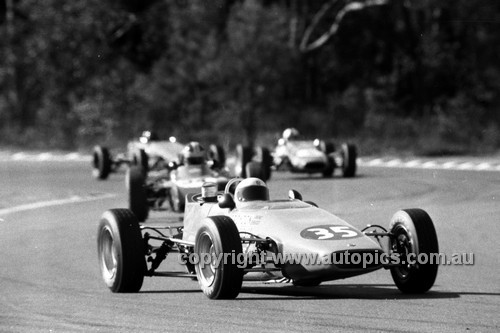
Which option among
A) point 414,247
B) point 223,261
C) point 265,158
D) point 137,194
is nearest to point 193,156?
point 137,194

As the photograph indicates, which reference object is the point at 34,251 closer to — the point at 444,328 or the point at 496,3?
the point at 444,328

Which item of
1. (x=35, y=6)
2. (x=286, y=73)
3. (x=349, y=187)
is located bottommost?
(x=349, y=187)

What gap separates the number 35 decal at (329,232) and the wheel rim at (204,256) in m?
0.96

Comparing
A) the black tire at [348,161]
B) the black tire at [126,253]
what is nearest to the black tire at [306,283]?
the black tire at [126,253]

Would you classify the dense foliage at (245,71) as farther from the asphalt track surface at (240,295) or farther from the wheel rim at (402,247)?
the wheel rim at (402,247)

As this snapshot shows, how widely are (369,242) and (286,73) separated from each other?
125ft

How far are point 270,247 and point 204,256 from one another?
654 mm

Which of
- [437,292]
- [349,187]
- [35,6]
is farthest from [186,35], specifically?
[437,292]

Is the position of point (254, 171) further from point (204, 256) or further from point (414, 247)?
point (414, 247)

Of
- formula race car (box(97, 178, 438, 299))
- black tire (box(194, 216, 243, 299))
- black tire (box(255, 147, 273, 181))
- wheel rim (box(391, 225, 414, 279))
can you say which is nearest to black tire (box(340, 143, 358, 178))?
black tire (box(255, 147, 273, 181))

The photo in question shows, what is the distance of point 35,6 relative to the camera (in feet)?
172

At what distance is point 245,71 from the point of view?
4597cm

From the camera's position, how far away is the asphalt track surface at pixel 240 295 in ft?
30.1

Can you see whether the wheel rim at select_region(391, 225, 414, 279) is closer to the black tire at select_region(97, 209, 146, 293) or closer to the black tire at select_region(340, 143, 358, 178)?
the black tire at select_region(97, 209, 146, 293)
